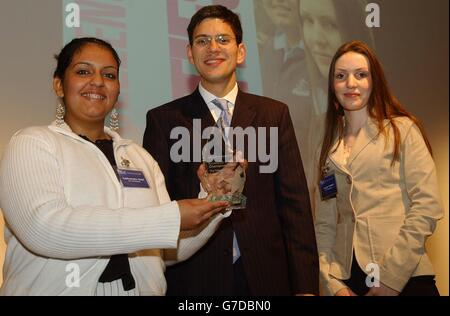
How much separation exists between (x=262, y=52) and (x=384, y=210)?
197cm

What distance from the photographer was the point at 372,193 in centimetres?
273

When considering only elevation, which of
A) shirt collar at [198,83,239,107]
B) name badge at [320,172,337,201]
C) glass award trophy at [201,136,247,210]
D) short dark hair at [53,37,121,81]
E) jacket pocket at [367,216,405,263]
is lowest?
jacket pocket at [367,216,405,263]

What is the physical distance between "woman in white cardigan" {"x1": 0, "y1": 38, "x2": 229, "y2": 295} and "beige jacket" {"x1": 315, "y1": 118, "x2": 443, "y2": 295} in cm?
79

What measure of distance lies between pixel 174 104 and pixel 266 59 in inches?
62.3

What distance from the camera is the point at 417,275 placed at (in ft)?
8.60

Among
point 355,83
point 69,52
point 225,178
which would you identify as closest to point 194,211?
point 225,178

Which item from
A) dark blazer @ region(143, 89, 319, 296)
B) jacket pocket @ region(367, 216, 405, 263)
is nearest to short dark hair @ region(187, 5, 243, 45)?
dark blazer @ region(143, 89, 319, 296)

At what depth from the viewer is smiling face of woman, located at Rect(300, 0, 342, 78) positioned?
4492 mm

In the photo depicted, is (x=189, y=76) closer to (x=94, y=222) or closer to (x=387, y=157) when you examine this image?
(x=387, y=157)

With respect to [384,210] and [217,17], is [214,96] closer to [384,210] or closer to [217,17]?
[217,17]

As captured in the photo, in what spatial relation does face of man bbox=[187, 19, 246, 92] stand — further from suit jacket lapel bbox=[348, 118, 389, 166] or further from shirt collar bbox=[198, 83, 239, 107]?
suit jacket lapel bbox=[348, 118, 389, 166]
